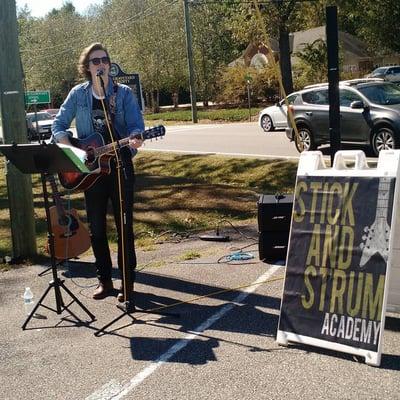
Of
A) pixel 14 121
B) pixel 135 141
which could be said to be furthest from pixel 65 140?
pixel 14 121

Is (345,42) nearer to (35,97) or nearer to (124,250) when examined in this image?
(35,97)

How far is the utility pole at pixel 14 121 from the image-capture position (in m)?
6.75

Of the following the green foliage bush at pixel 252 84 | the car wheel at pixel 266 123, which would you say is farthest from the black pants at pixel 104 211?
the green foliage bush at pixel 252 84

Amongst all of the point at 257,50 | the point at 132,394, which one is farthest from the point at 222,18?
the point at 132,394

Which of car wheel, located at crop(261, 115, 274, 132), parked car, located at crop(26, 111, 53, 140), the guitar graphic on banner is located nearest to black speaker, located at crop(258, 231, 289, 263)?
the guitar graphic on banner

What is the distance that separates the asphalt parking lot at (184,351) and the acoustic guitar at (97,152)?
1.14m

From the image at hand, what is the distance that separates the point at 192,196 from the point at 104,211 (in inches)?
185

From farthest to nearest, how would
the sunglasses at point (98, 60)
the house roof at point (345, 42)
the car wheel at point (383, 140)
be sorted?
the house roof at point (345, 42) → the car wheel at point (383, 140) → the sunglasses at point (98, 60)

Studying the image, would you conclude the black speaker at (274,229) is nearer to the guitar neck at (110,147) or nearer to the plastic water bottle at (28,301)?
the guitar neck at (110,147)

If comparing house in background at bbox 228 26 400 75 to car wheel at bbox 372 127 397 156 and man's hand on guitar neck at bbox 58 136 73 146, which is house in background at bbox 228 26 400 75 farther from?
man's hand on guitar neck at bbox 58 136 73 146

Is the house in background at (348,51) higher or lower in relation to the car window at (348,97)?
higher

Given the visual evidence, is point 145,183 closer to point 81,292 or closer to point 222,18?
point 81,292

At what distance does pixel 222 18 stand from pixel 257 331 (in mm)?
50146

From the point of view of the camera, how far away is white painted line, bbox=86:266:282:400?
12.4ft
